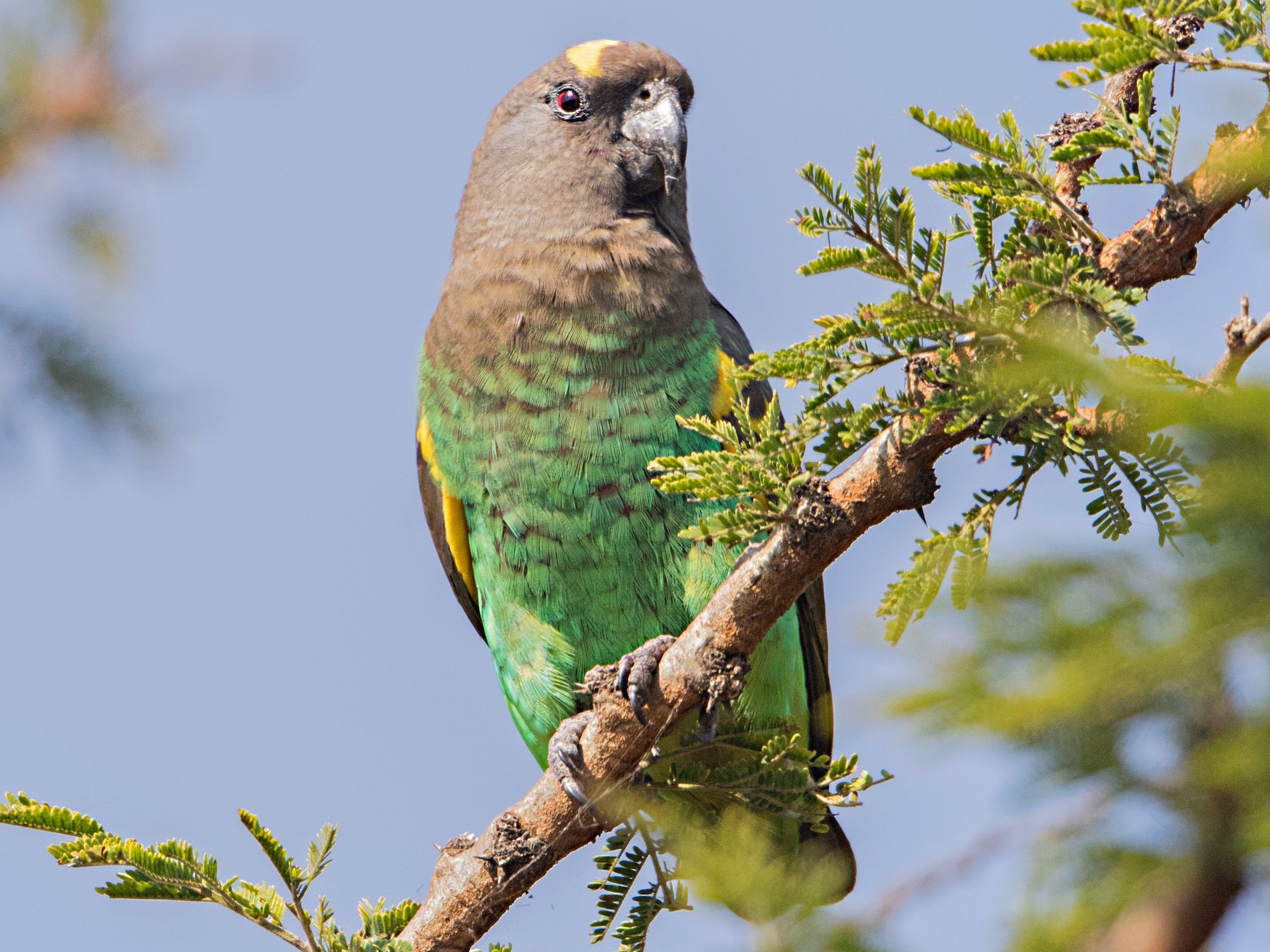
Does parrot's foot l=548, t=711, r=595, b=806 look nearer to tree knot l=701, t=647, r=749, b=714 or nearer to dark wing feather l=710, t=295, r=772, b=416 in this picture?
tree knot l=701, t=647, r=749, b=714

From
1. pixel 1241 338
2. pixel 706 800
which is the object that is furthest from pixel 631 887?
pixel 1241 338

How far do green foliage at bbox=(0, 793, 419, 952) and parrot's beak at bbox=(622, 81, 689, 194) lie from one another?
2.87m

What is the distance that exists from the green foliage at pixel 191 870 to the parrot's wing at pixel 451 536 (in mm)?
1561

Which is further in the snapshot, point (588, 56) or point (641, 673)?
point (588, 56)

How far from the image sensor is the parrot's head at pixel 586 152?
175 inches

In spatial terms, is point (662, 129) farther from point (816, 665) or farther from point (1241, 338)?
point (1241, 338)

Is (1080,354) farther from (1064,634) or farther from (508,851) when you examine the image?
(508,851)

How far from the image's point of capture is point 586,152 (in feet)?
14.9

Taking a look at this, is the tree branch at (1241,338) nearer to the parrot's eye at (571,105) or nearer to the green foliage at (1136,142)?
the green foliage at (1136,142)

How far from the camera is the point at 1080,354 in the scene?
0.95 m

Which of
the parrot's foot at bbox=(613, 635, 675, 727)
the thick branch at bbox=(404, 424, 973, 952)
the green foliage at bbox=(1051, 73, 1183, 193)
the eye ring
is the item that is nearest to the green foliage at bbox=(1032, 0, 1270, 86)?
the green foliage at bbox=(1051, 73, 1183, 193)

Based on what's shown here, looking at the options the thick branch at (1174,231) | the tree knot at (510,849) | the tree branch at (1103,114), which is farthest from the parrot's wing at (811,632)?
the thick branch at (1174,231)

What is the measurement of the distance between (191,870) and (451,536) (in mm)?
1809

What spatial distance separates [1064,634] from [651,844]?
2.61 m
